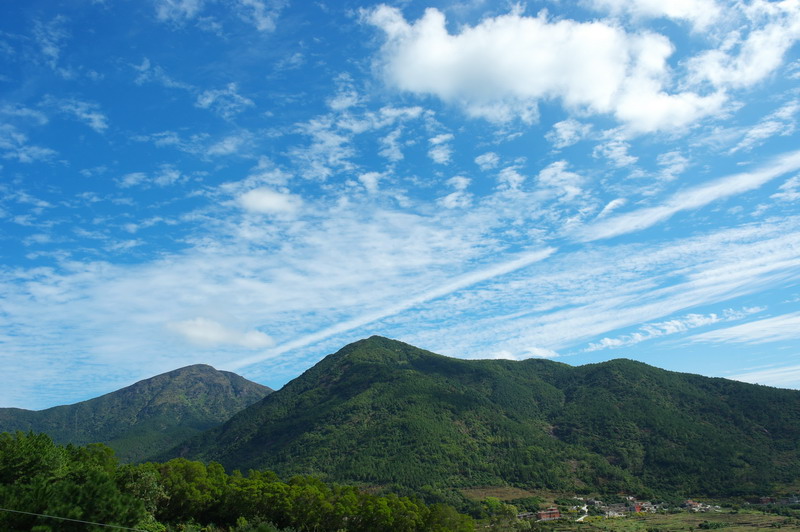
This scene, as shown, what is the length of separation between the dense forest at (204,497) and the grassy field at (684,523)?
54.1m

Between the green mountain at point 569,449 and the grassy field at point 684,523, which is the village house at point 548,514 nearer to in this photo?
the grassy field at point 684,523

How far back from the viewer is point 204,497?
58.2 metres

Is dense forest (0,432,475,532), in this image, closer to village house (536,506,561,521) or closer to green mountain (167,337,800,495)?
village house (536,506,561,521)

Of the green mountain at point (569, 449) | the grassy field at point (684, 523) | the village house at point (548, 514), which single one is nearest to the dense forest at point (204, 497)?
the grassy field at point (684, 523)

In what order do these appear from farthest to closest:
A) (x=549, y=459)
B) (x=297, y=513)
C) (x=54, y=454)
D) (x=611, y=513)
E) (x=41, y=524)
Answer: (x=549, y=459) → (x=611, y=513) → (x=297, y=513) → (x=54, y=454) → (x=41, y=524)

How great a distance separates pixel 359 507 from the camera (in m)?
62.1

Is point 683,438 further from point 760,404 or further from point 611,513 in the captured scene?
point 611,513

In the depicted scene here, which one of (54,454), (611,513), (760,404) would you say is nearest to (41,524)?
(54,454)

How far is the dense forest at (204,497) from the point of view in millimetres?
42375

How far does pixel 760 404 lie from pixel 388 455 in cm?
14505

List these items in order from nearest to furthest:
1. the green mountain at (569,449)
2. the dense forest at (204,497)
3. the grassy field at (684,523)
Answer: the dense forest at (204,497) → the grassy field at (684,523) → the green mountain at (569,449)

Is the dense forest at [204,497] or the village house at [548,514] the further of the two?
the village house at [548,514]

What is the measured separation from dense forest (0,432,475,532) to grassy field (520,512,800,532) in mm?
54130

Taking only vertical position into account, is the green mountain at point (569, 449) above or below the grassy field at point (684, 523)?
above
